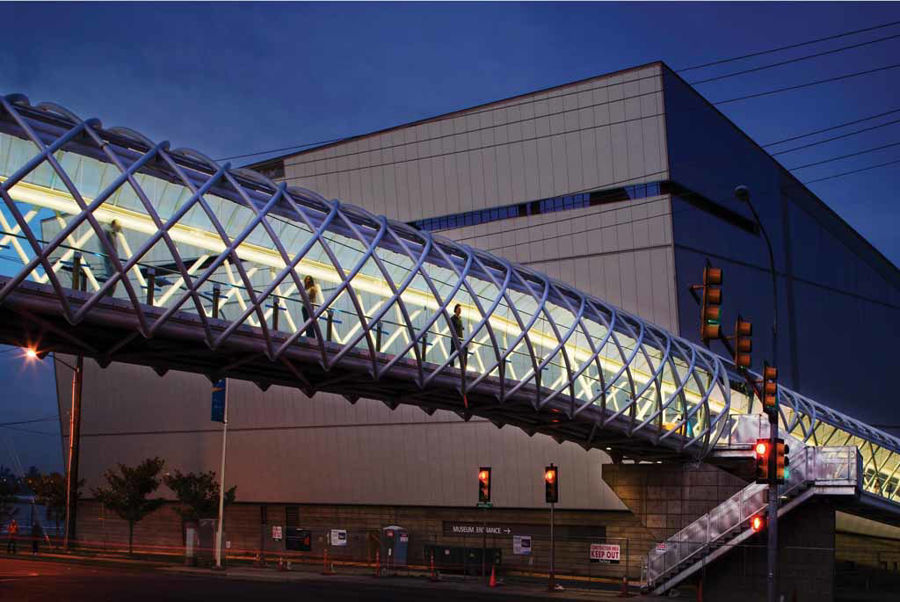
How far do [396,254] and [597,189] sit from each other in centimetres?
2508

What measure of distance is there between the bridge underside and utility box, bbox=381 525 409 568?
52.3 feet

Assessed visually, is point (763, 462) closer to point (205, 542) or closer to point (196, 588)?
point (196, 588)

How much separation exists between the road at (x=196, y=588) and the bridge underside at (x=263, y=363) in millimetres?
6249

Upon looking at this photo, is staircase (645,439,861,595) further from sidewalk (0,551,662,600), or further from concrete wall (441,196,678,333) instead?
concrete wall (441,196,678,333)

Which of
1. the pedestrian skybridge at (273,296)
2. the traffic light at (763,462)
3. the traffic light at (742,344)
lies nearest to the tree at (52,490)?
the pedestrian skybridge at (273,296)

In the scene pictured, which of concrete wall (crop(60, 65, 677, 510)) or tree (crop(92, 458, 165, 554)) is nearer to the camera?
concrete wall (crop(60, 65, 677, 510))

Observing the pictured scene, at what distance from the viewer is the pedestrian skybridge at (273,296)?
2166 centimetres

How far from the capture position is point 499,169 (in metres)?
56.1

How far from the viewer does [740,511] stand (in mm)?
36281

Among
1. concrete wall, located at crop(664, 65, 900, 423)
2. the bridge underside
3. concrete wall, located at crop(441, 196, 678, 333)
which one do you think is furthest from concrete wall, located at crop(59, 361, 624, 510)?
the bridge underside

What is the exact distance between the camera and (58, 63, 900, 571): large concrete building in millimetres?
51750

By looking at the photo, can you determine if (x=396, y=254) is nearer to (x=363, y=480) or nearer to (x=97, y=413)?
(x=363, y=480)

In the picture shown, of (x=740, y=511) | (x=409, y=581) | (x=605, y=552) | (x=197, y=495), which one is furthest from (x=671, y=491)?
(x=197, y=495)

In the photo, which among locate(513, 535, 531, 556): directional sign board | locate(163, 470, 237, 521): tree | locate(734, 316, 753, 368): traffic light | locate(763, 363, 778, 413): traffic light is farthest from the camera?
locate(163, 470, 237, 521): tree
